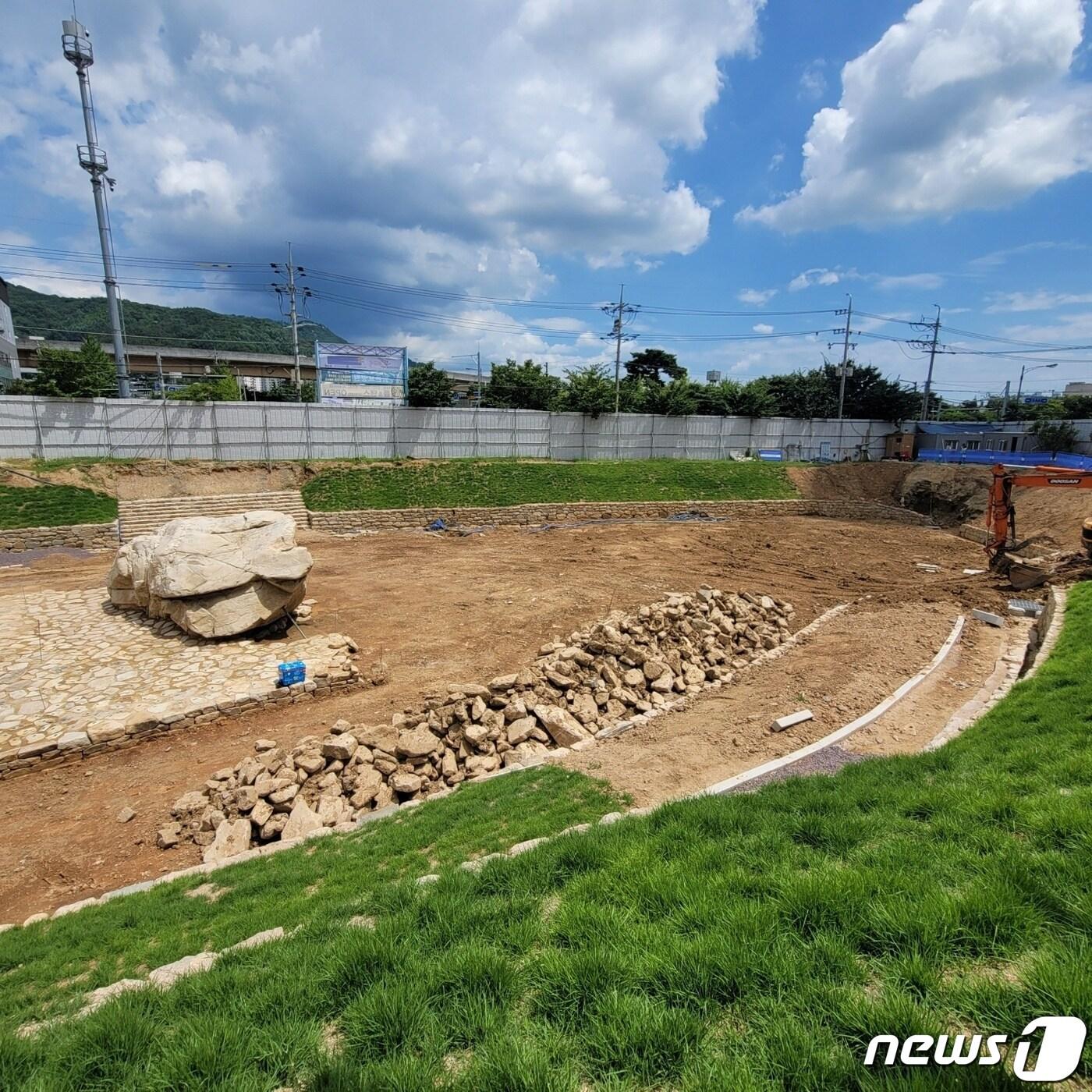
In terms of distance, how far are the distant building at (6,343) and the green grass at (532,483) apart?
34.2 meters

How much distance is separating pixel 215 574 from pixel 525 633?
21.9ft

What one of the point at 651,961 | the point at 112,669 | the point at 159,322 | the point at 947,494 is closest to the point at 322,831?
the point at 651,961

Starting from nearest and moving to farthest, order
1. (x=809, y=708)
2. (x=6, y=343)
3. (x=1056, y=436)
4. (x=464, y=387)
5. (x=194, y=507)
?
(x=809, y=708) < (x=194, y=507) < (x=1056, y=436) < (x=6, y=343) < (x=464, y=387)

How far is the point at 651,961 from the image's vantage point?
2.69 meters

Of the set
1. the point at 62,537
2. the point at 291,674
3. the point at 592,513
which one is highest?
the point at 592,513

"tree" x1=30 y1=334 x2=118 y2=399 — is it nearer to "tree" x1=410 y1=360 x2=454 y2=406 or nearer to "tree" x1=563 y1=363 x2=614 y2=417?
"tree" x1=410 y1=360 x2=454 y2=406

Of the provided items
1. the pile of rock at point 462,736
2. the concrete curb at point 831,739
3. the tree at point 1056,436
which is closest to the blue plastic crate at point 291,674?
the pile of rock at point 462,736

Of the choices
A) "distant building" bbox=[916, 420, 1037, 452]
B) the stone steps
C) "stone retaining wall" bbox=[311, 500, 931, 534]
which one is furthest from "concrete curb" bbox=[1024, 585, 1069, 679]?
"distant building" bbox=[916, 420, 1037, 452]

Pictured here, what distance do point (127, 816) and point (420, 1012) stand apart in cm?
663

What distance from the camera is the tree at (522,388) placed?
3919cm

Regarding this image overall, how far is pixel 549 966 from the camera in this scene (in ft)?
9.04

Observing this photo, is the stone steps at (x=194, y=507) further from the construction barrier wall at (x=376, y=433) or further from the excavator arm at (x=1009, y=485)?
the excavator arm at (x=1009, y=485)

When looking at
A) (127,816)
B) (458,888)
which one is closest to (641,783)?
(458,888)

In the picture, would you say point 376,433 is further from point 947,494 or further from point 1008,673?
point 947,494
